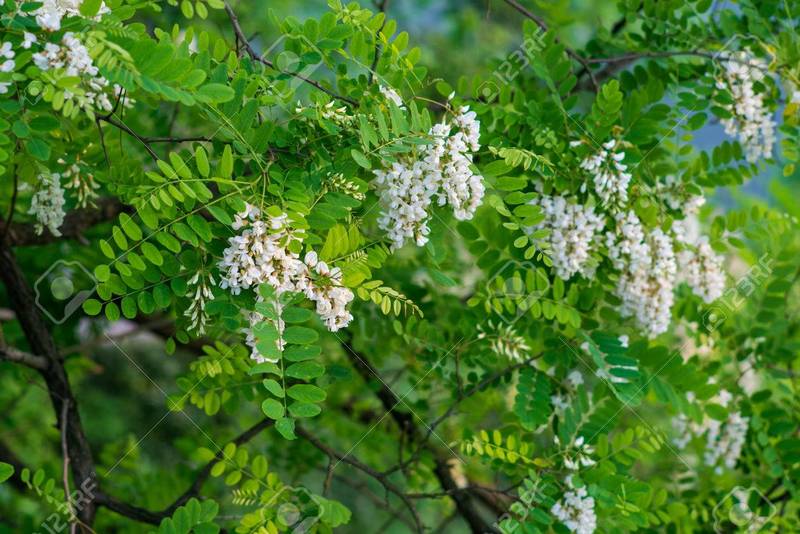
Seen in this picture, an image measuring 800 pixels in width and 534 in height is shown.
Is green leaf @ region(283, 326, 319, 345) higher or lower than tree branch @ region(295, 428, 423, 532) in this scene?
higher

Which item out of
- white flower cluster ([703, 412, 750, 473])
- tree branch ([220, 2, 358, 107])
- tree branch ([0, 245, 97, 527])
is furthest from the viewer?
white flower cluster ([703, 412, 750, 473])

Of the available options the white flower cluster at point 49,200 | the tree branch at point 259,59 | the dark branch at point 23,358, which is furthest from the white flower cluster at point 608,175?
the dark branch at point 23,358

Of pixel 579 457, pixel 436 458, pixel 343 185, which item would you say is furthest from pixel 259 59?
pixel 436 458

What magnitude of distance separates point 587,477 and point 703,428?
46 centimetres

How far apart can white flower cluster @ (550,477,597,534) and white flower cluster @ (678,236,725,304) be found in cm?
41

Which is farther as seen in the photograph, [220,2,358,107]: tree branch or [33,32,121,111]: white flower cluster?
[220,2,358,107]: tree branch

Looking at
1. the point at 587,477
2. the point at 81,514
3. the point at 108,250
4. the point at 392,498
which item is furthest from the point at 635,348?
the point at 392,498

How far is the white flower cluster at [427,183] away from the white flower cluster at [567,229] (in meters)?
0.22

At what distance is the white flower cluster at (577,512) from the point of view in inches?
53.3

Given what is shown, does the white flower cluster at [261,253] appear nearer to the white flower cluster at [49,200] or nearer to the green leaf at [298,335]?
the green leaf at [298,335]

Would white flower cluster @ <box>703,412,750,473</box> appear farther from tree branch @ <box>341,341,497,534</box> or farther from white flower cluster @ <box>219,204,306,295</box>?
white flower cluster @ <box>219,204,306,295</box>

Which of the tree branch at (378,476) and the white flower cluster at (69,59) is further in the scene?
the tree branch at (378,476)

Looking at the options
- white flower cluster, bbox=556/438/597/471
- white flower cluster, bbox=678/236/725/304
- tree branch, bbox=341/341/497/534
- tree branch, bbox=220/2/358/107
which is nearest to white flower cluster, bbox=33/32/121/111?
tree branch, bbox=220/2/358/107

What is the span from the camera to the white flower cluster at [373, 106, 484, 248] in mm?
1115
